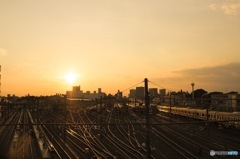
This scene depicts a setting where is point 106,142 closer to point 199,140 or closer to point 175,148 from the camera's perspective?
point 175,148

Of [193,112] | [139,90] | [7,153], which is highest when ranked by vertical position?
[139,90]

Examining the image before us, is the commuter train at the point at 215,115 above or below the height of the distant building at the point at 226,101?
below

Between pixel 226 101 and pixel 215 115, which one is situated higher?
pixel 226 101

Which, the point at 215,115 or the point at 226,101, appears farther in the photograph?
the point at 226,101

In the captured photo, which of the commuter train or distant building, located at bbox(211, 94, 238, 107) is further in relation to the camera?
the commuter train

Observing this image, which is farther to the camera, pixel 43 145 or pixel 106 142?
pixel 106 142

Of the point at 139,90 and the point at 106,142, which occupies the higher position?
the point at 139,90

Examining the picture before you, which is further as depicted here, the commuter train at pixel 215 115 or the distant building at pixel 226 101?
the commuter train at pixel 215 115

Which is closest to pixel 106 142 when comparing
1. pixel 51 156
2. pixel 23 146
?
pixel 51 156

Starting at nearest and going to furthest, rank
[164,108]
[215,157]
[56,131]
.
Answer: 1. [215,157]
2. [56,131]
3. [164,108]

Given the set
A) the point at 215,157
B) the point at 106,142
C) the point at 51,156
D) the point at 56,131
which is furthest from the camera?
the point at 56,131

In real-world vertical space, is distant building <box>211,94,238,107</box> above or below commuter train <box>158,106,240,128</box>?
above

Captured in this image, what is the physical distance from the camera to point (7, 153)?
22141 mm

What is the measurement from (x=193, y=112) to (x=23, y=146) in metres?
22.5
